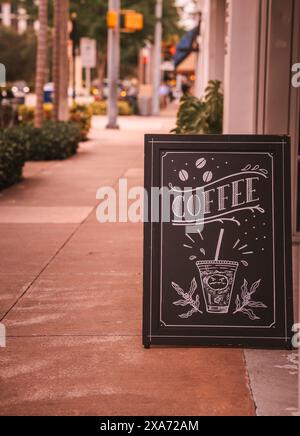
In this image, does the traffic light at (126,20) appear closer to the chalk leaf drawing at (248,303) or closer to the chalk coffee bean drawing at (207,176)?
the chalk coffee bean drawing at (207,176)

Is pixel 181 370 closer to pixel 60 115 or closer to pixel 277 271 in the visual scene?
pixel 277 271

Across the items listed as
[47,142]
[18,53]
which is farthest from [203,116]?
[18,53]

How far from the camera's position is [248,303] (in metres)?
5.55

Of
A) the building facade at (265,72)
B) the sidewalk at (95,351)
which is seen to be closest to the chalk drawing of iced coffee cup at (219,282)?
the sidewalk at (95,351)

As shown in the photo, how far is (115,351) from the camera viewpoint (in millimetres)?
5691

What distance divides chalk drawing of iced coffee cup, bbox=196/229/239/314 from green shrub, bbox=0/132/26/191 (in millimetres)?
7807

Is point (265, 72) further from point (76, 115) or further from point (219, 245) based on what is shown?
point (76, 115)

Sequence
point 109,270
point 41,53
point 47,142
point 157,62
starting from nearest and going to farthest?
point 109,270 < point 47,142 < point 41,53 < point 157,62

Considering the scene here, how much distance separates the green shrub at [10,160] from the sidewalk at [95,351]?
2752 mm

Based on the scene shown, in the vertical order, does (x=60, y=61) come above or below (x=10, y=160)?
above

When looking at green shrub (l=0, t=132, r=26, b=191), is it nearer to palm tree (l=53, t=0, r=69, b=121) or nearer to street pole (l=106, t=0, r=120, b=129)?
palm tree (l=53, t=0, r=69, b=121)

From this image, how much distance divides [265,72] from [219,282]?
13.6ft

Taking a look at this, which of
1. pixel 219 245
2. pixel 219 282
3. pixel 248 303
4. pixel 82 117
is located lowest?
pixel 248 303

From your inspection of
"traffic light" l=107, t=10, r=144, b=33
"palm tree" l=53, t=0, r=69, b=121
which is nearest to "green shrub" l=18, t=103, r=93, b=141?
"palm tree" l=53, t=0, r=69, b=121
